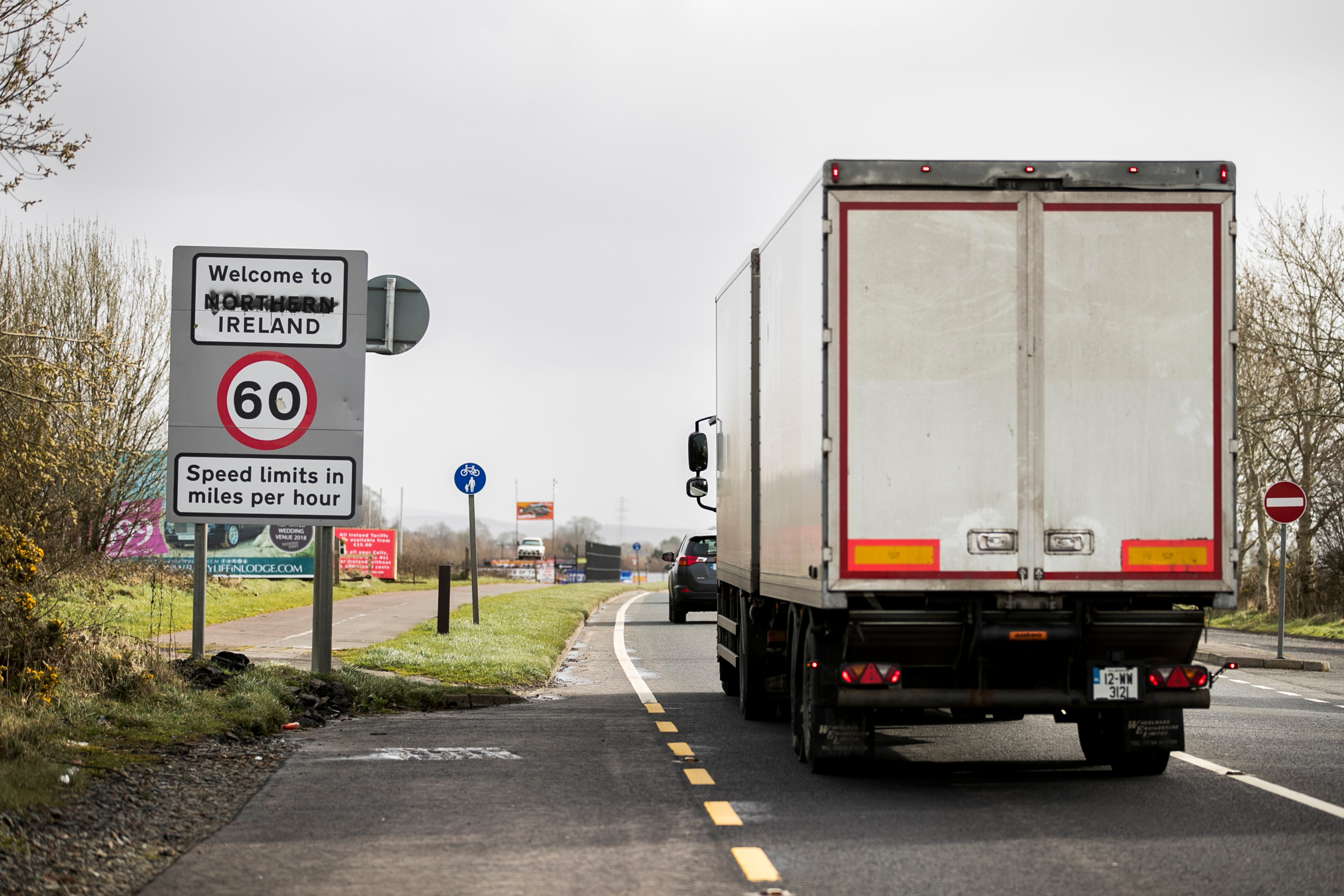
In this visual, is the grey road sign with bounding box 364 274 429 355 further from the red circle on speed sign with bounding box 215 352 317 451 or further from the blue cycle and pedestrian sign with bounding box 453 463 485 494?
the blue cycle and pedestrian sign with bounding box 453 463 485 494

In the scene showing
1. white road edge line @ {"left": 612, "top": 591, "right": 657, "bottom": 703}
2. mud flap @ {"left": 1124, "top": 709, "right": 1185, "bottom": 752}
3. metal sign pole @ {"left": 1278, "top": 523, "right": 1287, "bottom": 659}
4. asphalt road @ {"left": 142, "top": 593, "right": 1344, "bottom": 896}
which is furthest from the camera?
metal sign pole @ {"left": 1278, "top": 523, "right": 1287, "bottom": 659}

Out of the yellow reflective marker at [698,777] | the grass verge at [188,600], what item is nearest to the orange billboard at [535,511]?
the grass verge at [188,600]

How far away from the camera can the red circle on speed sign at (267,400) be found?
12.5m

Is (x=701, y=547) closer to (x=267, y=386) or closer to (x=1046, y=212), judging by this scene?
(x=267, y=386)

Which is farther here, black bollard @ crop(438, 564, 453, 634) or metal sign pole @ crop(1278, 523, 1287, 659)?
black bollard @ crop(438, 564, 453, 634)

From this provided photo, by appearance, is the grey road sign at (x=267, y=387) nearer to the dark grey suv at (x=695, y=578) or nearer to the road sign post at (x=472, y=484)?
the road sign post at (x=472, y=484)

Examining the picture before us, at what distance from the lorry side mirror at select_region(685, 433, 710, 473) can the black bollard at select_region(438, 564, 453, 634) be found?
744 centimetres

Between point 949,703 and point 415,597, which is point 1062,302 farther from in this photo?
point 415,597

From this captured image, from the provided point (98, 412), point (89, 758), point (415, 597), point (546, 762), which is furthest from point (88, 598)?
point (415, 597)

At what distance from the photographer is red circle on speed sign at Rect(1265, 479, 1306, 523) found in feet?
66.7

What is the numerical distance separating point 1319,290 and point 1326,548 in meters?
6.12

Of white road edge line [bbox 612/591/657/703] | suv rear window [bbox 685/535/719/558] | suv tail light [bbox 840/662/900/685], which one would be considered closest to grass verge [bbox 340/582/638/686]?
white road edge line [bbox 612/591/657/703]

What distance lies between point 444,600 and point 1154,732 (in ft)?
45.8

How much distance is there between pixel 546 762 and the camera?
31.2 ft
